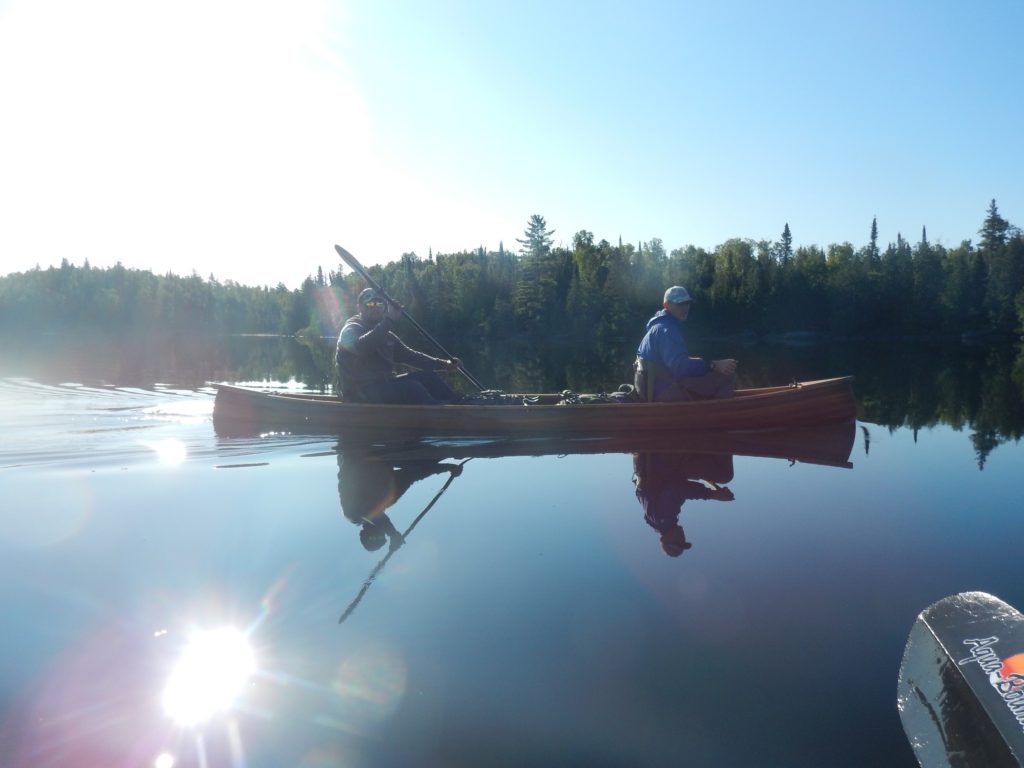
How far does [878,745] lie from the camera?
3229mm

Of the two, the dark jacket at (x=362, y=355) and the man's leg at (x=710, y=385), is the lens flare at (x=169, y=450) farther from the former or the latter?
the man's leg at (x=710, y=385)

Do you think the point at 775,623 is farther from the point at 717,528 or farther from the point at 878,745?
the point at 717,528

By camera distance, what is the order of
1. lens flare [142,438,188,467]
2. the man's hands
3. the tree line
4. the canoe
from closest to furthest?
lens flare [142,438,188,467] < the man's hands < the canoe < the tree line

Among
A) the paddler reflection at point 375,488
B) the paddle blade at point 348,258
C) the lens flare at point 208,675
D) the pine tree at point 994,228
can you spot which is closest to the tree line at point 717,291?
the pine tree at point 994,228

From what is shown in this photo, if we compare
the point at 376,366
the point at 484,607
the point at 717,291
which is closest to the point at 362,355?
the point at 376,366

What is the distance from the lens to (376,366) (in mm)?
11633

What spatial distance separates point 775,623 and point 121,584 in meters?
4.64

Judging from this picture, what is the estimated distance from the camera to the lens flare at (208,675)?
3.69 m

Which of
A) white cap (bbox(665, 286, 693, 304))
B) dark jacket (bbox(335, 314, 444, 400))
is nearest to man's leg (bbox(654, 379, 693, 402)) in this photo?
white cap (bbox(665, 286, 693, 304))

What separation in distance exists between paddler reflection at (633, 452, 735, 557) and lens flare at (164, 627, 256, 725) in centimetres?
322

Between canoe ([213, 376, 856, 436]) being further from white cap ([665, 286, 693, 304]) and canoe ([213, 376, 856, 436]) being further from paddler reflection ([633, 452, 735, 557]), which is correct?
white cap ([665, 286, 693, 304])

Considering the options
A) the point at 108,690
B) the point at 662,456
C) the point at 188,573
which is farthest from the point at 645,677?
the point at 662,456

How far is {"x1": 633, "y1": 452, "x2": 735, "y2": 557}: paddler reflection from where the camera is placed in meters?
6.23

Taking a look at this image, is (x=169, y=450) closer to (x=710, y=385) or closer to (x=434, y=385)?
(x=434, y=385)
